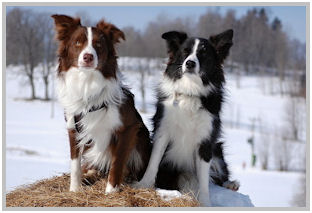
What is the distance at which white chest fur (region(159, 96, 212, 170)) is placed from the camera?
16.9ft

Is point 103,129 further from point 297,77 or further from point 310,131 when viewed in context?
point 297,77

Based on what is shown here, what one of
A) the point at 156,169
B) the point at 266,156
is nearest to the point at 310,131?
the point at 156,169

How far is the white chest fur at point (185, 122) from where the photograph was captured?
202 inches

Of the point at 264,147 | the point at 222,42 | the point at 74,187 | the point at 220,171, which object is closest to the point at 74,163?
the point at 74,187

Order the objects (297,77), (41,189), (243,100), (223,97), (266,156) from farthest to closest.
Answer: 1. (243,100)
2. (266,156)
3. (297,77)
4. (223,97)
5. (41,189)

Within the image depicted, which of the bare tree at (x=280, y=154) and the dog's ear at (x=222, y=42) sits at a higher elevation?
the dog's ear at (x=222, y=42)

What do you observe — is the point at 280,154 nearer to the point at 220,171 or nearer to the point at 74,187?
the point at 220,171

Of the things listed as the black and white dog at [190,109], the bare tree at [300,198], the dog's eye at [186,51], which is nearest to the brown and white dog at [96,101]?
the black and white dog at [190,109]

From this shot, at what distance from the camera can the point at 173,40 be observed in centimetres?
538

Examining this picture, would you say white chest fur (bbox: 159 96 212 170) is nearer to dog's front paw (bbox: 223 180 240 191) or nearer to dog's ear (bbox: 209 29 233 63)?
dog's ear (bbox: 209 29 233 63)

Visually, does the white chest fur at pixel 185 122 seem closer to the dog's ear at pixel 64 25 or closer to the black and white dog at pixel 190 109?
Answer: the black and white dog at pixel 190 109

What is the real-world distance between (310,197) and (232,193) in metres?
1.06

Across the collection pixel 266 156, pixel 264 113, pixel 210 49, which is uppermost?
pixel 210 49

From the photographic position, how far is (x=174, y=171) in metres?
5.63
